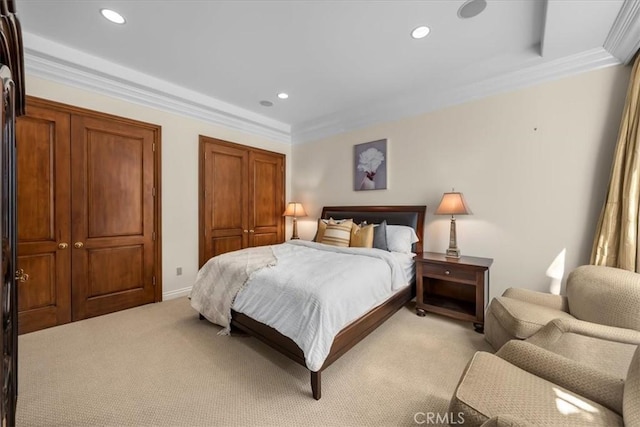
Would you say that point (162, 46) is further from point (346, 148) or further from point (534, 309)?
point (534, 309)

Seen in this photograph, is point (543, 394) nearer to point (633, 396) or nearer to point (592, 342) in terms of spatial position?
point (633, 396)

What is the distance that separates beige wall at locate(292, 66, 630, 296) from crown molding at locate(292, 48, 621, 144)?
3.1 inches

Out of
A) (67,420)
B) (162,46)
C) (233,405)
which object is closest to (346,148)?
(162,46)

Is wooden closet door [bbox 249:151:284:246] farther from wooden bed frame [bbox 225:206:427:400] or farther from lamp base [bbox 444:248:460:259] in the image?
lamp base [bbox 444:248:460:259]

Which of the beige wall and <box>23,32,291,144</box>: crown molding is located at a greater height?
<box>23,32,291,144</box>: crown molding

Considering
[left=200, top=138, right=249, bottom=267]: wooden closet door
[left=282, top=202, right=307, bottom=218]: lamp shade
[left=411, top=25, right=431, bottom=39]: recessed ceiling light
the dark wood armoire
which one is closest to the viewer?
the dark wood armoire

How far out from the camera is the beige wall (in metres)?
2.46

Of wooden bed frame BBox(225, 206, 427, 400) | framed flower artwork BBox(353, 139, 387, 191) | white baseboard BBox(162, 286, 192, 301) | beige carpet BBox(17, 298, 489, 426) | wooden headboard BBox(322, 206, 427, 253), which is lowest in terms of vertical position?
beige carpet BBox(17, 298, 489, 426)

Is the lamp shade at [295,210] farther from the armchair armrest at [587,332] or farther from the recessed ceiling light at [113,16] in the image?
the armchair armrest at [587,332]

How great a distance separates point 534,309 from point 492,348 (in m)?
0.54

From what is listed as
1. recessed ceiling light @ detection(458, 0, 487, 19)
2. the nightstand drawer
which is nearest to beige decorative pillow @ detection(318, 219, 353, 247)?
the nightstand drawer

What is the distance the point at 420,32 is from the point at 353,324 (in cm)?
253

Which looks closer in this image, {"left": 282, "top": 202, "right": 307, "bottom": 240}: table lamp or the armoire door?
the armoire door

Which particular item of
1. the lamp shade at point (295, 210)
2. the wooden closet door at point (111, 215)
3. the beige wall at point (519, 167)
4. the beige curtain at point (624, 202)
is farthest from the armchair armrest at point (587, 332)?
the wooden closet door at point (111, 215)
